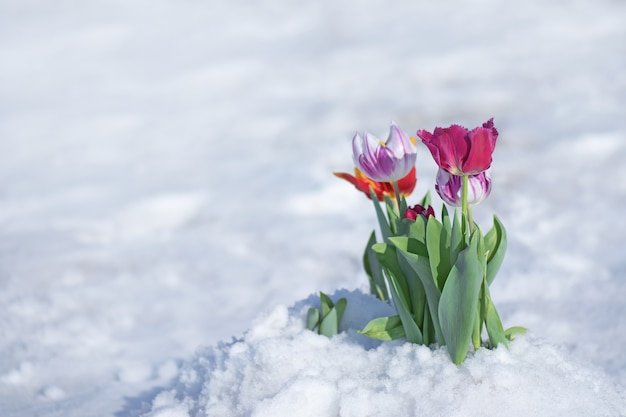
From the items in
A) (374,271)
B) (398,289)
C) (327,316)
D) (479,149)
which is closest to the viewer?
(479,149)

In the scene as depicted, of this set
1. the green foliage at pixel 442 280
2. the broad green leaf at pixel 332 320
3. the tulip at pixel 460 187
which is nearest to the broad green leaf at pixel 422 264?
the green foliage at pixel 442 280

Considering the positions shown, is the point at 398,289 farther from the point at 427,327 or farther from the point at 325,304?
the point at 325,304

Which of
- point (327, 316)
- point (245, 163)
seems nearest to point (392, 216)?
point (327, 316)

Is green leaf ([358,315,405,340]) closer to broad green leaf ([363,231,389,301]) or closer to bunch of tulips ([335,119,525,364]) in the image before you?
bunch of tulips ([335,119,525,364])

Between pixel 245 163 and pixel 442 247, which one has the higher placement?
pixel 245 163

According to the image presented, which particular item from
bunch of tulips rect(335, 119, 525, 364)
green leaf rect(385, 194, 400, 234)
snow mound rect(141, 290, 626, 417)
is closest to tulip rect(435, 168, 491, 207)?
bunch of tulips rect(335, 119, 525, 364)

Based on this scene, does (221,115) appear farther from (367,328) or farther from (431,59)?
(367,328)

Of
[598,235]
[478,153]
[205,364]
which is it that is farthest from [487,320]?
[598,235]
